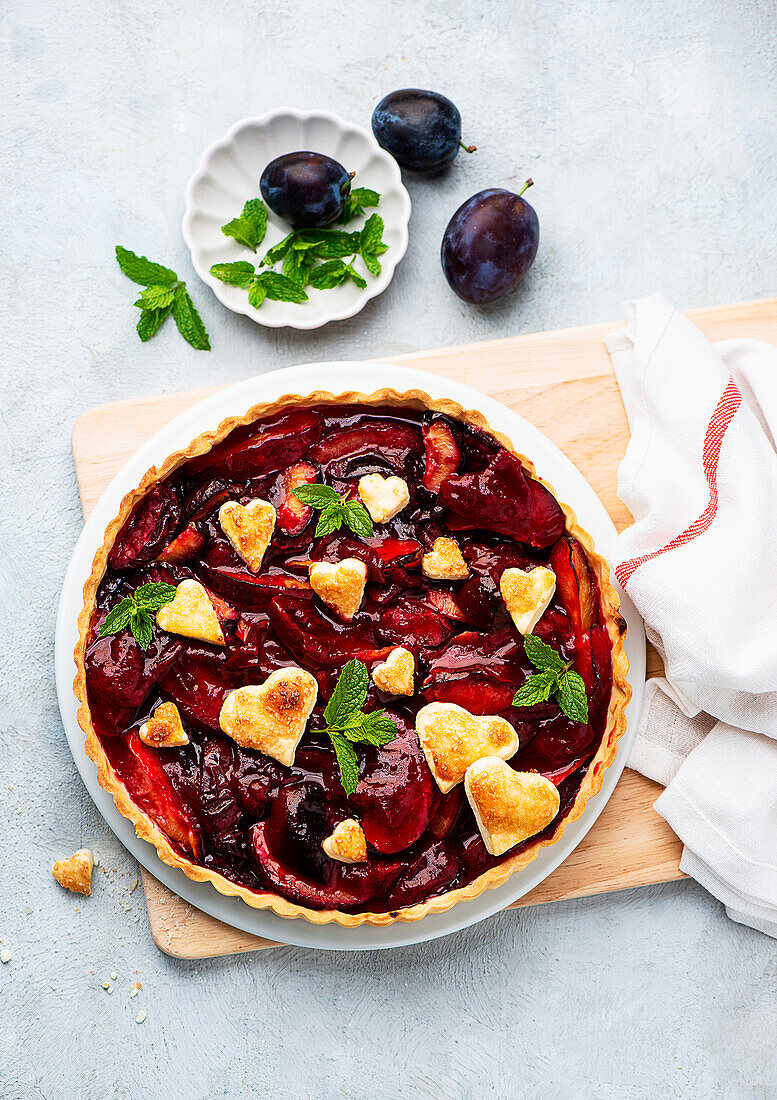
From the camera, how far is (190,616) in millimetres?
1861

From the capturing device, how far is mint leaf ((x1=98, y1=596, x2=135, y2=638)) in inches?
73.0

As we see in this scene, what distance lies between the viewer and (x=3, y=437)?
2430mm

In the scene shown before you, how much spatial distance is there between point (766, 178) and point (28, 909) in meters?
3.09

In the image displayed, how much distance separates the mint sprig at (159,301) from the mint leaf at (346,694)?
1150 mm

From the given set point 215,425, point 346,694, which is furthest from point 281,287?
point 346,694

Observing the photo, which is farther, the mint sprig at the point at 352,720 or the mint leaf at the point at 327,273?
the mint leaf at the point at 327,273

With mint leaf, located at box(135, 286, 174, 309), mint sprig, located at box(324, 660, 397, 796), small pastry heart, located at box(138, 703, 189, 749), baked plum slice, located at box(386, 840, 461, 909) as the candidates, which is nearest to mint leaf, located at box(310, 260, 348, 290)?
mint leaf, located at box(135, 286, 174, 309)

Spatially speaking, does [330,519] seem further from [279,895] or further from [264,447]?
[279,895]

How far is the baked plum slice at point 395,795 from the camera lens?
1.80 m

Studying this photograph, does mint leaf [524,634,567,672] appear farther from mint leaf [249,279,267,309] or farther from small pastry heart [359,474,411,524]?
mint leaf [249,279,267,309]

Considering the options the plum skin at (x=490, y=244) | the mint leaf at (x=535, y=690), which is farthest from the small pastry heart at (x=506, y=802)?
the plum skin at (x=490, y=244)

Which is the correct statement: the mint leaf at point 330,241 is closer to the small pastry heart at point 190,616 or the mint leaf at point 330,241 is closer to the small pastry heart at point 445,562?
the small pastry heart at point 445,562

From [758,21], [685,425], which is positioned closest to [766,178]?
[758,21]

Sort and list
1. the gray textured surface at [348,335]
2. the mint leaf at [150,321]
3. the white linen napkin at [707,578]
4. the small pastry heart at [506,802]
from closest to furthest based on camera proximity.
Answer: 1. the small pastry heart at [506,802]
2. the white linen napkin at [707,578]
3. the gray textured surface at [348,335]
4. the mint leaf at [150,321]
